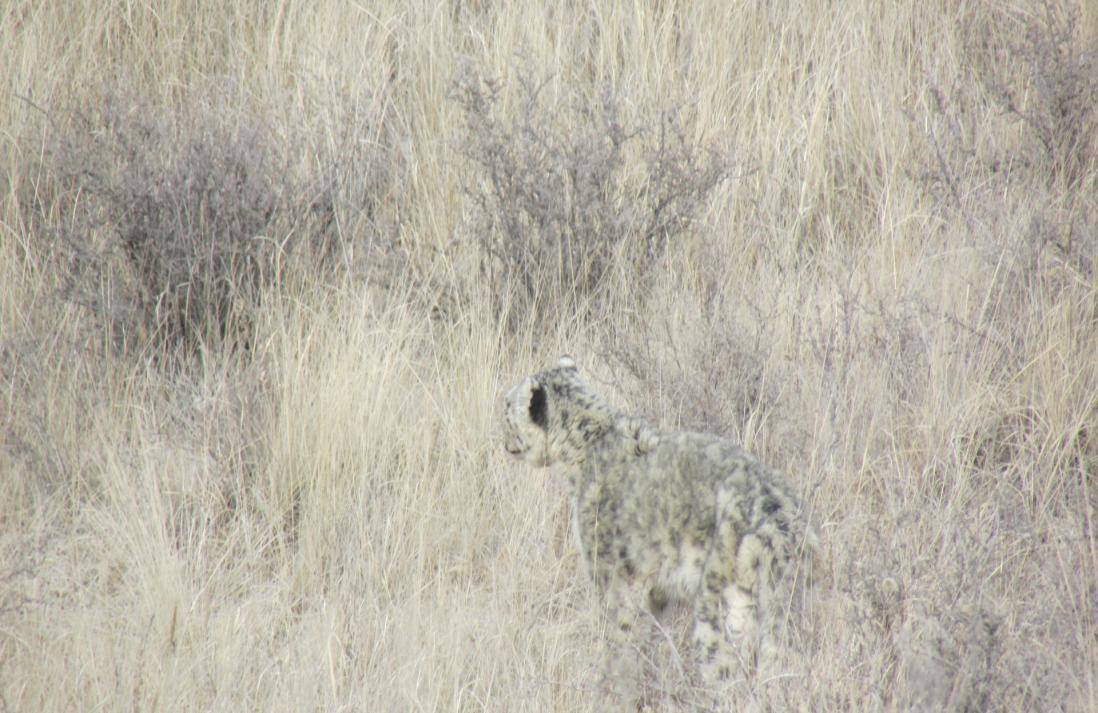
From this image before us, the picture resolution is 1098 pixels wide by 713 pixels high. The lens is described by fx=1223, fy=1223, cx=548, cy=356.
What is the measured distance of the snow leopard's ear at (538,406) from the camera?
482 centimetres

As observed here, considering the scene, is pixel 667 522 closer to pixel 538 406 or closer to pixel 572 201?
pixel 538 406

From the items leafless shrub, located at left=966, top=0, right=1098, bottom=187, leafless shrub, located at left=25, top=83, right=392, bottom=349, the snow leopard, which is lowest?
the snow leopard

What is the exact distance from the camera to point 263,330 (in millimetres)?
5934

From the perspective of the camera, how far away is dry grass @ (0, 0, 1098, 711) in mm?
4176

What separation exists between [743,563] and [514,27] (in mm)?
4602

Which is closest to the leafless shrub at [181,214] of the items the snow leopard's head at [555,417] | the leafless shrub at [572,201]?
the leafless shrub at [572,201]

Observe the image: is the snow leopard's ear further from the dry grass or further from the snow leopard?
the dry grass

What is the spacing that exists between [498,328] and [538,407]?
1.16m

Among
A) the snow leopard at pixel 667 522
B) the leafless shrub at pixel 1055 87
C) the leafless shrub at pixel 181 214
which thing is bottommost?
the snow leopard at pixel 667 522

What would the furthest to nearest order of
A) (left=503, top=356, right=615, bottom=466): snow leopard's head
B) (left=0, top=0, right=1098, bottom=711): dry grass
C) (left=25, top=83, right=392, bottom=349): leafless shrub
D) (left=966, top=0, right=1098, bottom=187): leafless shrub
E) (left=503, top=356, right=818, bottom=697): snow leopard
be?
(left=966, top=0, right=1098, bottom=187): leafless shrub < (left=25, top=83, right=392, bottom=349): leafless shrub < (left=503, top=356, right=615, bottom=466): snow leopard's head < (left=0, top=0, right=1098, bottom=711): dry grass < (left=503, top=356, right=818, bottom=697): snow leopard

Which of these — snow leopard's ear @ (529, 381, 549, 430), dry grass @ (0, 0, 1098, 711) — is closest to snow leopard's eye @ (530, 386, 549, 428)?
snow leopard's ear @ (529, 381, 549, 430)

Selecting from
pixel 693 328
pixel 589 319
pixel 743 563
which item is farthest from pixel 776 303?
pixel 743 563

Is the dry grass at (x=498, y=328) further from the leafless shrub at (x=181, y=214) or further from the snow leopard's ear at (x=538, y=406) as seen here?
the snow leopard's ear at (x=538, y=406)

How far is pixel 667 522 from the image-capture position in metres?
4.25
